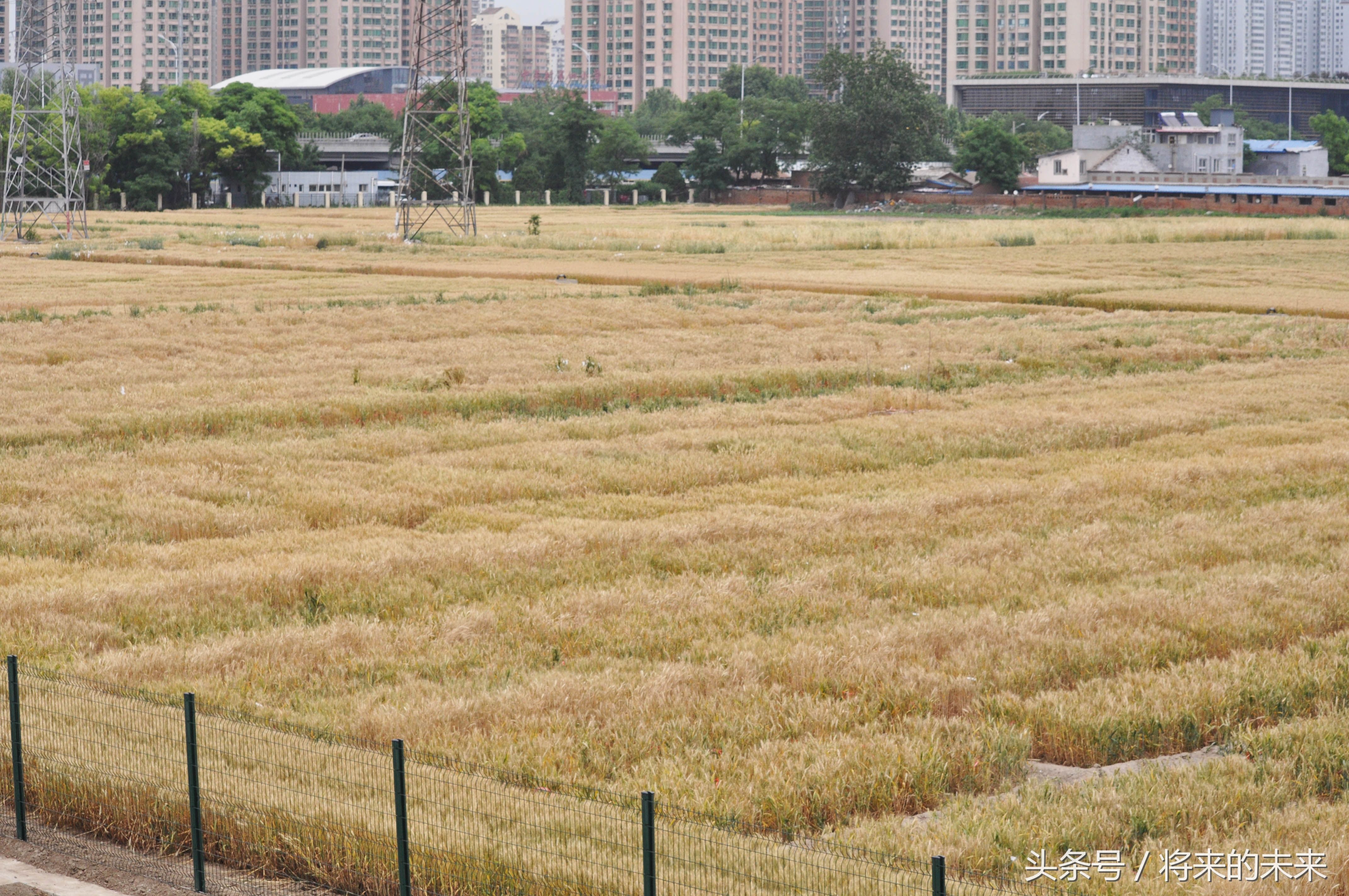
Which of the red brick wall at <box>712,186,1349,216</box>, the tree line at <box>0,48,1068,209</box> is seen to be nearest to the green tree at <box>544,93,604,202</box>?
the tree line at <box>0,48,1068,209</box>

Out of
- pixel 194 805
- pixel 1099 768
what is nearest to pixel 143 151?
pixel 194 805

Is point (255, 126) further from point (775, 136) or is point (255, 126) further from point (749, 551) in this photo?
point (749, 551)

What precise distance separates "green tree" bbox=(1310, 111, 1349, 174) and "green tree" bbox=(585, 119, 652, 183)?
71.5 metres

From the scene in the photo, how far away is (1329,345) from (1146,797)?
3520 cm

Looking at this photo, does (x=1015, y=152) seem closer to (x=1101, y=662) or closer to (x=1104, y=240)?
(x=1104, y=240)

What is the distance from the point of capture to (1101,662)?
1467cm

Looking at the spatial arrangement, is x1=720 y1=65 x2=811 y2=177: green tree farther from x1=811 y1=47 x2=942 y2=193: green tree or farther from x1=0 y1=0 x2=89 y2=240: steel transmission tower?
x1=0 y1=0 x2=89 y2=240: steel transmission tower

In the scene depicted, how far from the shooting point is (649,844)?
8727 millimetres

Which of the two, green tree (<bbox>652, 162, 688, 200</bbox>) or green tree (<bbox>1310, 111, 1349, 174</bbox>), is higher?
green tree (<bbox>1310, 111, 1349, 174</bbox>)

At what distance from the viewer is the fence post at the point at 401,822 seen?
9.54 m

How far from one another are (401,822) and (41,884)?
8.24ft

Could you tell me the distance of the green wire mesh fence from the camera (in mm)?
9883

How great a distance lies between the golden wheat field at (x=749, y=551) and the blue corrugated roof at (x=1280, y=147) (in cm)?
13687

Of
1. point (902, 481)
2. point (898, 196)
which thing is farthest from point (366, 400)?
point (898, 196)
